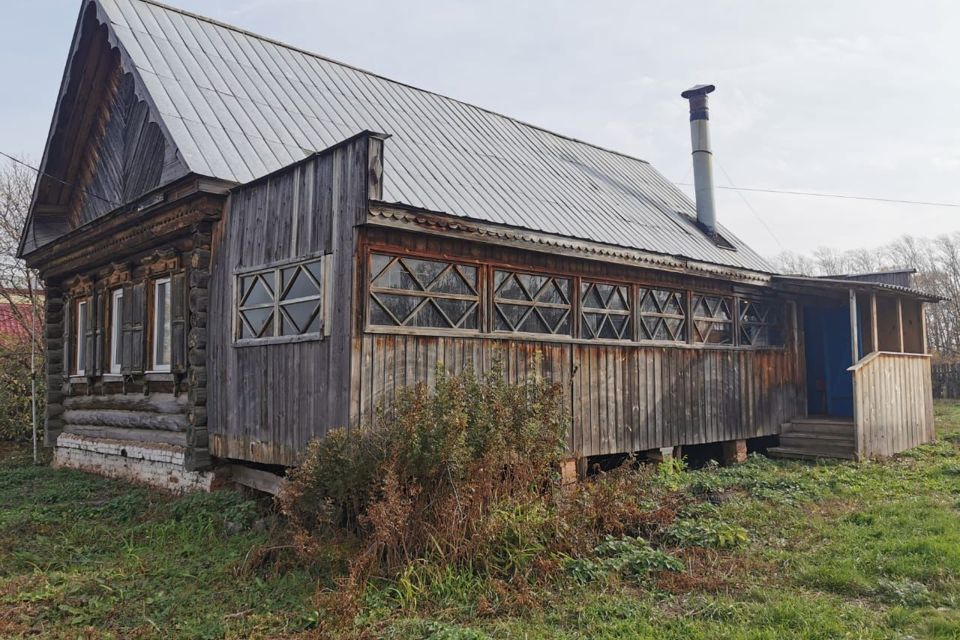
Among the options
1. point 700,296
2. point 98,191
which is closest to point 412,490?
point 700,296

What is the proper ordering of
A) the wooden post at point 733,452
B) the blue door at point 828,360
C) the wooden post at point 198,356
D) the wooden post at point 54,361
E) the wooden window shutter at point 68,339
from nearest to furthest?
the wooden post at point 198,356
the wooden post at point 733,452
the wooden window shutter at point 68,339
the wooden post at point 54,361
the blue door at point 828,360

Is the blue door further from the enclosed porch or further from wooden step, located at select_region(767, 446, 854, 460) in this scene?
wooden step, located at select_region(767, 446, 854, 460)

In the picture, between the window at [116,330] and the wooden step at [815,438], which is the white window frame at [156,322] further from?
the wooden step at [815,438]

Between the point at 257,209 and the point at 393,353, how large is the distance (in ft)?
8.65

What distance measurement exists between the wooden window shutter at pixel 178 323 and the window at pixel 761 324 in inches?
367

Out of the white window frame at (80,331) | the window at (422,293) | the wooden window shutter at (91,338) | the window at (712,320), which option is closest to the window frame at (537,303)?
the window at (422,293)

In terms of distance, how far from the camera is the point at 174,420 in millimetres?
10203

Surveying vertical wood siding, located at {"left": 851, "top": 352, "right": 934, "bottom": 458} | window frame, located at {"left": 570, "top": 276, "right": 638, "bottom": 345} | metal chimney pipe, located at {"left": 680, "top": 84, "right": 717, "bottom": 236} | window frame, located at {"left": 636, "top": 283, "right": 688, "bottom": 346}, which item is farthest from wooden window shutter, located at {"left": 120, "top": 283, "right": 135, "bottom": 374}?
vertical wood siding, located at {"left": 851, "top": 352, "right": 934, "bottom": 458}

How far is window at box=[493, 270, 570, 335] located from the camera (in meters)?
9.18

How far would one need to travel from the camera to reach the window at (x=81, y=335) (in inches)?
534

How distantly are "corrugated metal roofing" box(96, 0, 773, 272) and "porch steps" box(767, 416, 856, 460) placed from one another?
3273 millimetres

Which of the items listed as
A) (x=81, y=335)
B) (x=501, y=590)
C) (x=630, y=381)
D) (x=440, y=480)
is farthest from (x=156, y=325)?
(x=501, y=590)

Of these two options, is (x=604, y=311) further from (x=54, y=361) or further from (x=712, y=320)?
(x=54, y=361)

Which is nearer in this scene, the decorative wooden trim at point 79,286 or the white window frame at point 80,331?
the decorative wooden trim at point 79,286
